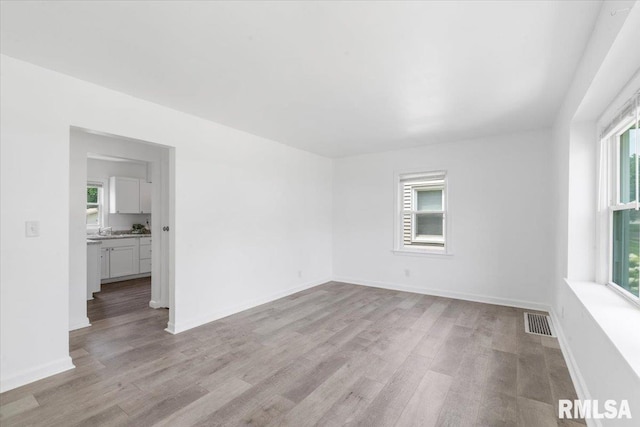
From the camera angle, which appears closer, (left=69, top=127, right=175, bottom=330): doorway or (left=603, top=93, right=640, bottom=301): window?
(left=603, top=93, right=640, bottom=301): window

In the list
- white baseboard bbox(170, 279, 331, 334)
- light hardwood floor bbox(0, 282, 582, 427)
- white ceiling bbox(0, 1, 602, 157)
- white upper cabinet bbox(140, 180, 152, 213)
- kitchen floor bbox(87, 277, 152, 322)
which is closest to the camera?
white ceiling bbox(0, 1, 602, 157)

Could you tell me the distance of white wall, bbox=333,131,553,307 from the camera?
14.0 feet

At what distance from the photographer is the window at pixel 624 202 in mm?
1981

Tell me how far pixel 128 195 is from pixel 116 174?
0.60m

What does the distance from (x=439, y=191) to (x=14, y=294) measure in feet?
17.8

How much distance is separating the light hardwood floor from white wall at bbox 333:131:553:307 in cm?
82

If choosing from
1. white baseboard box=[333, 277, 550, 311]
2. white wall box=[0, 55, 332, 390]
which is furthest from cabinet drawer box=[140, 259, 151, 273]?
white baseboard box=[333, 277, 550, 311]

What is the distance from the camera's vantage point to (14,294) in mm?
2332

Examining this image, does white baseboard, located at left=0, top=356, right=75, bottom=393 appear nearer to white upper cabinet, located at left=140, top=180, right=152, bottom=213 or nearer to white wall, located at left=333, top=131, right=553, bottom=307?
white wall, located at left=333, top=131, right=553, bottom=307

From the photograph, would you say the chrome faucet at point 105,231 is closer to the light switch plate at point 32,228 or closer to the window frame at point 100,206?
the window frame at point 100,206

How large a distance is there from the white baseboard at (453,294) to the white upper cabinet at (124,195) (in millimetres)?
4895

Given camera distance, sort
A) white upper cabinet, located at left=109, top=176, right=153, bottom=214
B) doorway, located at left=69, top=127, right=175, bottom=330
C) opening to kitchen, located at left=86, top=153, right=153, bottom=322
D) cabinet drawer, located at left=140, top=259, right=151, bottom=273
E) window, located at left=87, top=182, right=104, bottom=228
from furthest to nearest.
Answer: window, located at left=87, top=182, right=104, bottom=228
white upper cabinet, located at left=109, top=176, right=153, bottom=214
cabinet drawer, located at left=140, top=259, right=151, bottom=273
opening to kitchen, located at left=86, top=153, right=153, bottom=322
doorway, located at left=69, top=127, right=175, bottom=330

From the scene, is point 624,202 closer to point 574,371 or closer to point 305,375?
point 574,371

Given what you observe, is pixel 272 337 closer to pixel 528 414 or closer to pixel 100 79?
pixel 528 414
